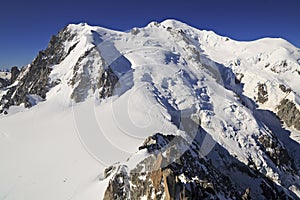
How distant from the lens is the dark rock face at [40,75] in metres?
73.3

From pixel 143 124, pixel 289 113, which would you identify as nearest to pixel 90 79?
pixel 143 124

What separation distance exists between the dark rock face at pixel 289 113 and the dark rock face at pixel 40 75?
225 feet

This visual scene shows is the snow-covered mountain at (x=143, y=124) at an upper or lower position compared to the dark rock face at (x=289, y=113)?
upper

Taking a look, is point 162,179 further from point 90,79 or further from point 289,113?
point 289,113

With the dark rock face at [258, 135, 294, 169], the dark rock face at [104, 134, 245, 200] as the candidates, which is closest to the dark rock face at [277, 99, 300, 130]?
the dark rock face at [258, 135, 294, 169]

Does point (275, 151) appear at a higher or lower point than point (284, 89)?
lower

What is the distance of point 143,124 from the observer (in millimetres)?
52812

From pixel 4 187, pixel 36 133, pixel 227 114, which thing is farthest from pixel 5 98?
pixel 227 114

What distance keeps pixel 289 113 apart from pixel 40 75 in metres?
74.8

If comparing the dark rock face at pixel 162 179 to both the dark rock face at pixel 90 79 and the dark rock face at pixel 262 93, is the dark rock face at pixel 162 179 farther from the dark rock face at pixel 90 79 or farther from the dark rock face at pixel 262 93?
the dark rock face at pixel 262 93

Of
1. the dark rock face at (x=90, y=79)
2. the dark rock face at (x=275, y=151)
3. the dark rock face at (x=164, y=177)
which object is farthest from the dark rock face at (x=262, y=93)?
the dark rock face at (x=164, y=177)

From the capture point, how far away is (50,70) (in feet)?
259

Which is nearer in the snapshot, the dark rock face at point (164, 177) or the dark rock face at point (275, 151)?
the dark rock face at point (164, 177)

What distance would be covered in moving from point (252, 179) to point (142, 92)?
2799cm
